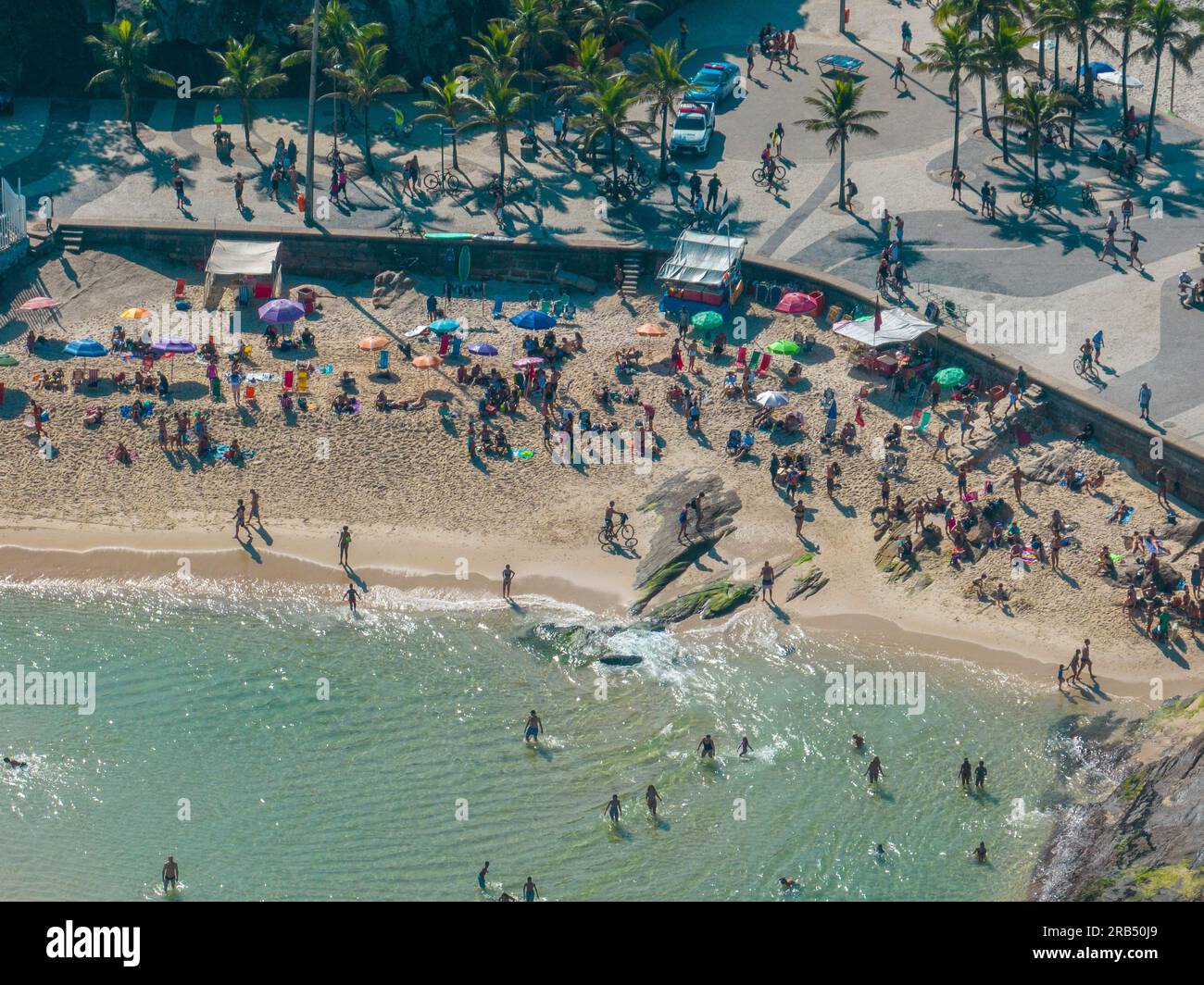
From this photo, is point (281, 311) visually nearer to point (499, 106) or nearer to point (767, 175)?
point (499, 106)

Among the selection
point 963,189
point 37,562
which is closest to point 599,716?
point 37,562

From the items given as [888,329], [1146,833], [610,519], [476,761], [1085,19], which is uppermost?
[1085,19]

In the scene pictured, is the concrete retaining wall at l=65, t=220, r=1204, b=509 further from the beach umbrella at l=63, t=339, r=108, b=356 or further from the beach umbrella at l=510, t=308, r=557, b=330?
the beach umbrella at l=63, t=339, r=108, b=356

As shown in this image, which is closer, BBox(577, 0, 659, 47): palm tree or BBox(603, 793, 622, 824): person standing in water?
BBox(603, 793, 622, 824): person standing in water

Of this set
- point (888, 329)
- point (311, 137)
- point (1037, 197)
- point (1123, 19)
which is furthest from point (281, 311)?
point (1123, 19)

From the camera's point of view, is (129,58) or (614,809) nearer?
(614,809)

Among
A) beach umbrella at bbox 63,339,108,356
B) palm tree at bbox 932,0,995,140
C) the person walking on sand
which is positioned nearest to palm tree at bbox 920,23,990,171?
palm tree at bbox 932,0,995,140
